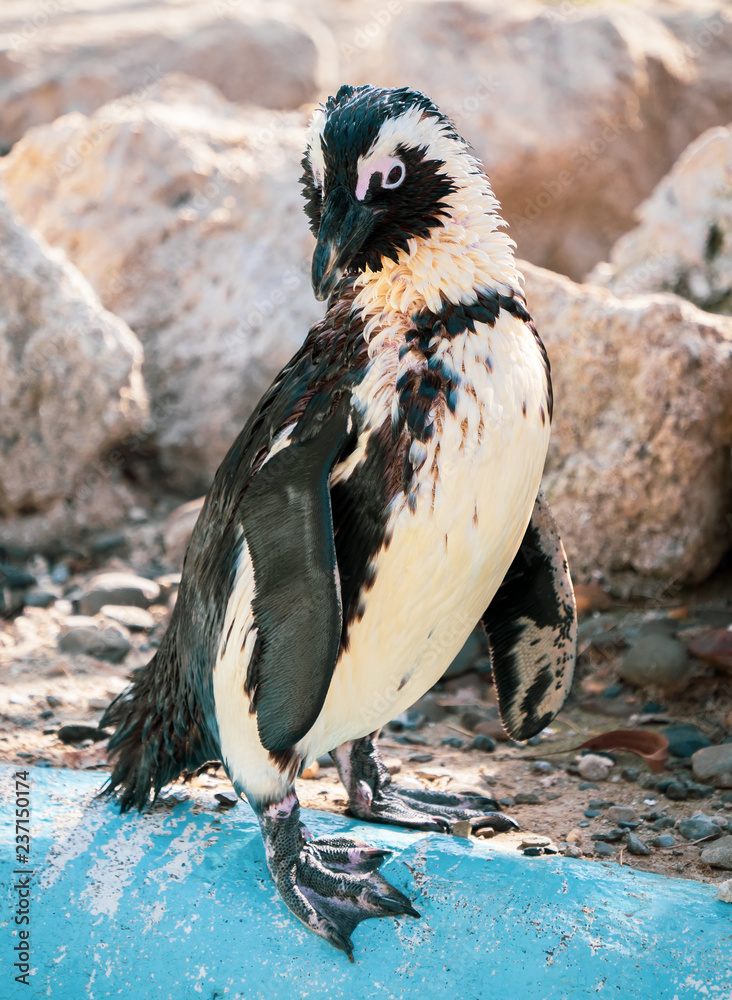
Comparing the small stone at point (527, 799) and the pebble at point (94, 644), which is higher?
→ the small stone at point (527, 799)

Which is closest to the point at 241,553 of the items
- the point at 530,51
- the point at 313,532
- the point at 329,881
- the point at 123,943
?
the point at 313,532

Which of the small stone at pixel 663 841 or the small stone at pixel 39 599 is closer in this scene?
the small stone at pixel 663 841

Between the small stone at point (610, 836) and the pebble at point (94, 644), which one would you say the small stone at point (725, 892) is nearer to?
the small stone at point (610, 836)

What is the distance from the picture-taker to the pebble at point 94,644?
3.30m

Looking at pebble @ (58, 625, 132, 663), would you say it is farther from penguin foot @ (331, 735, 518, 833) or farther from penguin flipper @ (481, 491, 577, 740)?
penguin flipper @ (481, 491, 577, 740)

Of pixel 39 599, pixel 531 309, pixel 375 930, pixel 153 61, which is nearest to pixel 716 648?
pixel 531 309

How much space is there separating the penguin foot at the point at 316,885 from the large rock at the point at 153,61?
7730 mm

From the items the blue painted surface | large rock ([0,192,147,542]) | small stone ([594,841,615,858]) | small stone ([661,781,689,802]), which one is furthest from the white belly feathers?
large rock ([0,192,147,542])

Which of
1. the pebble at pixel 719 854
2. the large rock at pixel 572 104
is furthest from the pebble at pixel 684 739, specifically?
the large rock at pixel 572 104

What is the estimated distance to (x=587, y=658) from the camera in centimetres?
315

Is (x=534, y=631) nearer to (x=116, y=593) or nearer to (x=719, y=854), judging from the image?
(x=719, y=854)

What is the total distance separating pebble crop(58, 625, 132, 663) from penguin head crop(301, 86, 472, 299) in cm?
203

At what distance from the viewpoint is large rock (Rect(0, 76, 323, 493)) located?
454 centimetres

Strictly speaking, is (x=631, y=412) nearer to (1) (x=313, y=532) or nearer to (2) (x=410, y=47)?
(1) (x=313, y=532)
